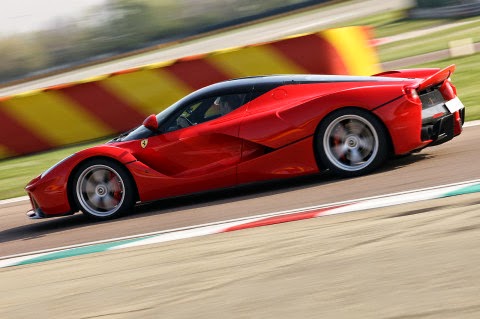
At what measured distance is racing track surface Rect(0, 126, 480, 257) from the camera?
757 centimetres

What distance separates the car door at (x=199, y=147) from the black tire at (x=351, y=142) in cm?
80

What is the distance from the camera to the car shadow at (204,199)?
844 cm

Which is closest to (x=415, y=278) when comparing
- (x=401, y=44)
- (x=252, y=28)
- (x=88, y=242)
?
(x=88, y=242)

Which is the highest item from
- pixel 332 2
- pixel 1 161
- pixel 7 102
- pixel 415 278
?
pixel 332 2

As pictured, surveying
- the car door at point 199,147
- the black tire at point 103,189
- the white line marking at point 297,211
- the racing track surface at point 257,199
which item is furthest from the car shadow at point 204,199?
the white line marking at point 297,211

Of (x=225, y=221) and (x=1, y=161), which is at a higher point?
(x=1, y=161)

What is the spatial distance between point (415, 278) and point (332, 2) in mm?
38573

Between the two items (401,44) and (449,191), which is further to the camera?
(401,44)

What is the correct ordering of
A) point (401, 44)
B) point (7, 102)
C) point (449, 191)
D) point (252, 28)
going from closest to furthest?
point (449, 191) < point (7, 102) < point (401, 44) < point (252, 28)

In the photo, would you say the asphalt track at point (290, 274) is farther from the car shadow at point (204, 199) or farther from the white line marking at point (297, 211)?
the car shadow at point (204, 199)

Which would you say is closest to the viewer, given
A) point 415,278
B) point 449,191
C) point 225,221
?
point 415,278

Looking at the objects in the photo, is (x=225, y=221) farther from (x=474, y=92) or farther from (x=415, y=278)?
(x=474, y=92)

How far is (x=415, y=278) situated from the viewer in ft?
15.4

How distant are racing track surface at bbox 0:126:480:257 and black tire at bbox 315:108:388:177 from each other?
0.14 meters
